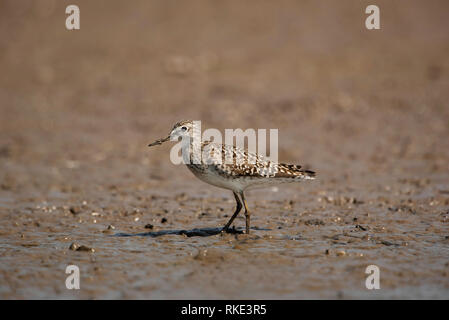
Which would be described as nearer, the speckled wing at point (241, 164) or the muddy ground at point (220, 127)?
the muddy ground at point (220, 127)

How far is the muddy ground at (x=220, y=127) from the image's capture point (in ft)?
24.7

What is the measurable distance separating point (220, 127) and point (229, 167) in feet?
25.1

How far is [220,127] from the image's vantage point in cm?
1631

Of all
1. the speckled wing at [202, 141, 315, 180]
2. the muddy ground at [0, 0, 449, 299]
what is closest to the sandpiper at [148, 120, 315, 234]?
the speckled wing at [202, 141, 315, 180]

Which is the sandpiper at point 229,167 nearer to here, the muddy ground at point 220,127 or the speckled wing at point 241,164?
the speckled wing at point 241,164

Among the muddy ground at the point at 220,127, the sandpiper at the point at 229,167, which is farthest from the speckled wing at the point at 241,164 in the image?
the muddy ground at the point at 220,127

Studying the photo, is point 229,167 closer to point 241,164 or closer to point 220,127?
point 241,164

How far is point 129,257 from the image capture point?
26.2 ft

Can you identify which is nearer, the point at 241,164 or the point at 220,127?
the point at 241,164

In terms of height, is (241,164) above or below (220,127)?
below

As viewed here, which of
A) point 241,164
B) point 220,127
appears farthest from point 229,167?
point 220,127

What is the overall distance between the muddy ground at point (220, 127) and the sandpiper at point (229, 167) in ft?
2.50
